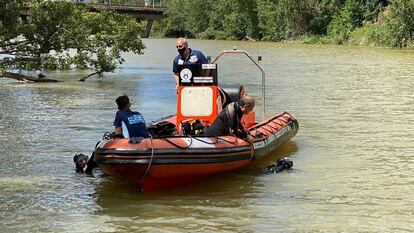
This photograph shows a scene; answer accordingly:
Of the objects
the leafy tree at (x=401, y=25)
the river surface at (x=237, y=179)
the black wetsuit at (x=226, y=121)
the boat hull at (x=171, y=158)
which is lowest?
the river surface at (x=237, y=179)

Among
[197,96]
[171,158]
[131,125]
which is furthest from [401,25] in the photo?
[171,158]

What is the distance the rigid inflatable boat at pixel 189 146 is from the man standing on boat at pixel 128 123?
0.24 metres

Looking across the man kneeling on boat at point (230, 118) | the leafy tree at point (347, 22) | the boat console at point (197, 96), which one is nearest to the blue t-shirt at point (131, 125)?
the man kneeling on boat at point (230, 118)

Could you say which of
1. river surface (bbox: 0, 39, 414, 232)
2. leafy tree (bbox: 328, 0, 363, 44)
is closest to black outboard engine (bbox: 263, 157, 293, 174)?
river surface (bbox: 0, 39, 414, 232)

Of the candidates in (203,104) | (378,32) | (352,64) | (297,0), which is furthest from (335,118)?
(297,0)

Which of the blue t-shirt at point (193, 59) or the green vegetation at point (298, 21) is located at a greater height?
the green vegetation at point (298, 21)

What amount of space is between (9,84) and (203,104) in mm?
15097

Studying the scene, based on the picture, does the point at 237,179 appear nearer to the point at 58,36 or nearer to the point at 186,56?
the point at 186,56

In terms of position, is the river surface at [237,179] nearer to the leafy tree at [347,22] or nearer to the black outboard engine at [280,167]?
the black outboard engine at [280,167]

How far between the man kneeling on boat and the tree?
47.6 ft

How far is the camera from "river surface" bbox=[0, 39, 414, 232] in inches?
288

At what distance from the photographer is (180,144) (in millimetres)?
8250

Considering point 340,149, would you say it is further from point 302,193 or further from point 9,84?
point 9,84

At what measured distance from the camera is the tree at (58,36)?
23.1 meters
